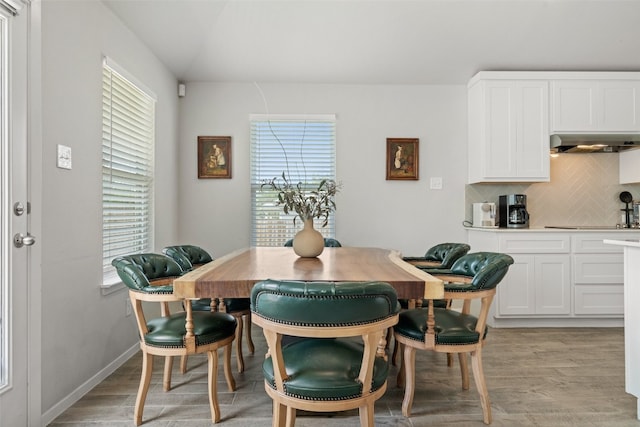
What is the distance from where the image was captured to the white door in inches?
67.2

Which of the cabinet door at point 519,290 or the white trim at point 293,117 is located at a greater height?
the white trim at point 293,117

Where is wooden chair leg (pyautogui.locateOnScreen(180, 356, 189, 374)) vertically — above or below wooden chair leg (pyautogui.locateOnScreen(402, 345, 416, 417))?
below

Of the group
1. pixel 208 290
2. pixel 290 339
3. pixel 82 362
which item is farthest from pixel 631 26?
pixel 82 362

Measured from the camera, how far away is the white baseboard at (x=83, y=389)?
1934 millimetres

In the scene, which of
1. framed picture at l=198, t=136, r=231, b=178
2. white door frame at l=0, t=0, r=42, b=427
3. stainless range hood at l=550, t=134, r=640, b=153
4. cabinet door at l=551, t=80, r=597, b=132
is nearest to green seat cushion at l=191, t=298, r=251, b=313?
white door frame at l=0, t=0, r=42, b=427

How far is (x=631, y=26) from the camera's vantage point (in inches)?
131

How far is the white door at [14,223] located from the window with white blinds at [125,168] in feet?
2.50

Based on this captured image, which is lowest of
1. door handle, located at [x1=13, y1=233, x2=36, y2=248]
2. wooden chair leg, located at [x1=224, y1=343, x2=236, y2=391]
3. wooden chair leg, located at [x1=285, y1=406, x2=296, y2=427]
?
wooden chair leg, located at [x1=224, y1=343, x2=236, y2=391]

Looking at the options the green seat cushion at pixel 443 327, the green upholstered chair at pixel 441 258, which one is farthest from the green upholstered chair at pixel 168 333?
the green upholstered chair at pixel 441 258

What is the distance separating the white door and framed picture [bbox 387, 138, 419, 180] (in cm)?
315

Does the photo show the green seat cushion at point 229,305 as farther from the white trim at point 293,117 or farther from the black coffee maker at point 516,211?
the black coffee maker at point 516,211

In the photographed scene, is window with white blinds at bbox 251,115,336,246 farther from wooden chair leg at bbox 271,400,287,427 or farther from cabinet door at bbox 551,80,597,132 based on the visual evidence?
wooden chair leg at bbox 271,400,287,427

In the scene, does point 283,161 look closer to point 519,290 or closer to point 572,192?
point 519,290

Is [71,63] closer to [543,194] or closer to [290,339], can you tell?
[290,339]
